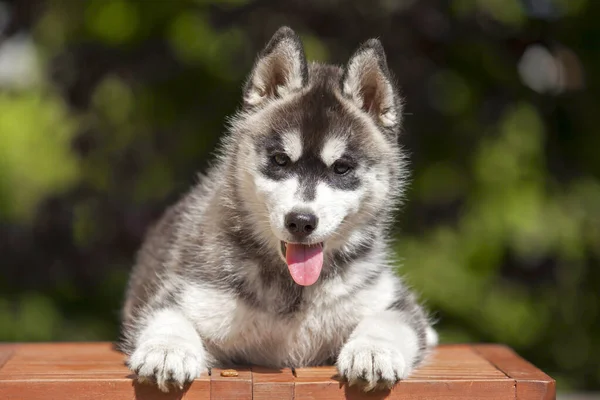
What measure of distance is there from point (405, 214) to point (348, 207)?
3.35 m

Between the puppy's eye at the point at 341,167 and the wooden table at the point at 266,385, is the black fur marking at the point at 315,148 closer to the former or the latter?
the puppy's eye at the point at 341,167

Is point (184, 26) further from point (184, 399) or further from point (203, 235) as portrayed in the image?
point (184, 399)

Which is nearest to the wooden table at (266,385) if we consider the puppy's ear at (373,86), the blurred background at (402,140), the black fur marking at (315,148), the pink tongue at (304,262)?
the pink tongue at (304,262)

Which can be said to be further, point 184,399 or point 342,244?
point 342,244

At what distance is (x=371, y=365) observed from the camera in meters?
3.66

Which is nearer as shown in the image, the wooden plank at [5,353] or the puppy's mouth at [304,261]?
the puppy's mouth at [304,261]

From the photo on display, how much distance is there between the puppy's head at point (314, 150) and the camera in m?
3.80

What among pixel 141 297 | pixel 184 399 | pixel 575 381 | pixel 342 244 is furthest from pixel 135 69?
pixel 575 381

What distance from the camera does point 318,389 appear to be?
3689 millimetres

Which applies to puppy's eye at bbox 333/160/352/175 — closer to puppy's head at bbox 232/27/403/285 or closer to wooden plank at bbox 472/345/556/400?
puppy's head at bbox 232/27/403/285

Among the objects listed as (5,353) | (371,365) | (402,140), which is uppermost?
(402,140)

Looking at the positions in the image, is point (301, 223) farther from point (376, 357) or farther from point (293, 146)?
point (376, 357)

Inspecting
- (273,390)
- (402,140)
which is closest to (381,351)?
(273,390)

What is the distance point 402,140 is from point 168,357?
3.88 m
